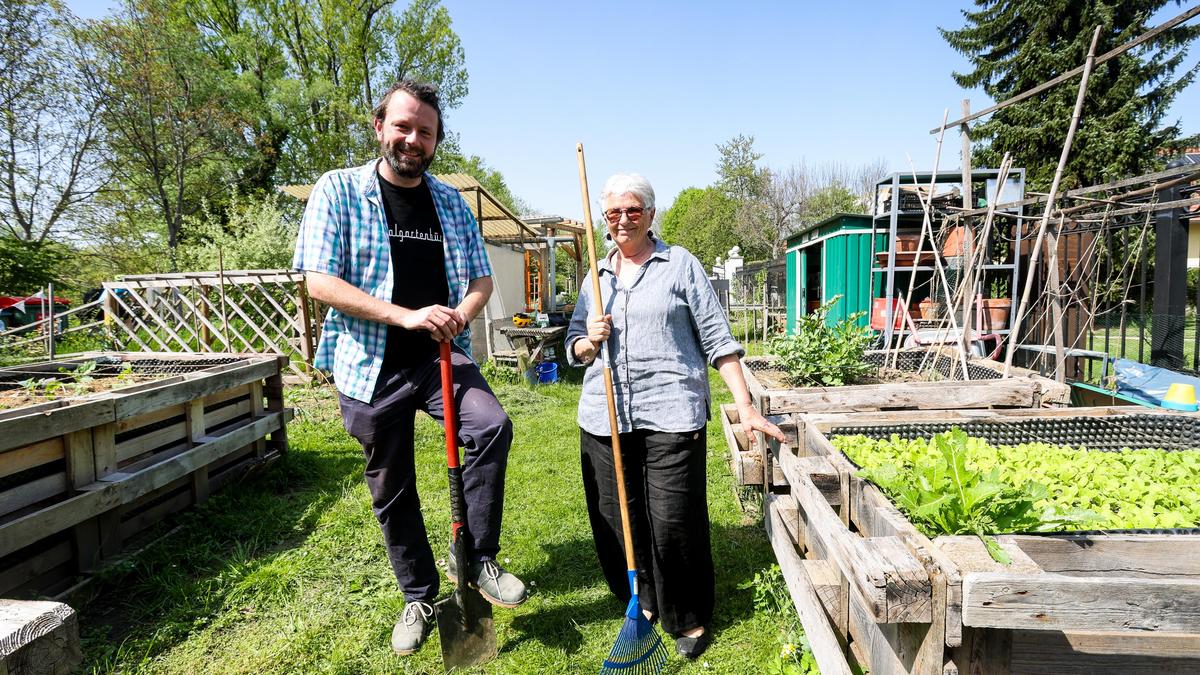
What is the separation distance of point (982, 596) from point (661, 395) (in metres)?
1.27

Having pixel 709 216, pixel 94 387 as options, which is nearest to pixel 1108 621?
pixel 94 387

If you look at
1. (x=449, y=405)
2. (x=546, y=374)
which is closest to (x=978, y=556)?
(x=449, y=405)

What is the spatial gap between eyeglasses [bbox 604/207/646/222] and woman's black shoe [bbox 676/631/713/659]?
5.53 feet

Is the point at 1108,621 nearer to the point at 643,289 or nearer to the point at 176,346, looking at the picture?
the point at 643,289

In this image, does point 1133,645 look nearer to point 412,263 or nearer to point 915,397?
point 915,397

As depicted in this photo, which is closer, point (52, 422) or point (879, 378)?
point (52, 422)

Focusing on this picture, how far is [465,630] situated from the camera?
2342 millimetres

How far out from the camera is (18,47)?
1277 cm

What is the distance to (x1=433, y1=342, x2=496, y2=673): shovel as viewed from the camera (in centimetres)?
232

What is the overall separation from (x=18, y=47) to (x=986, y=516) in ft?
59.9

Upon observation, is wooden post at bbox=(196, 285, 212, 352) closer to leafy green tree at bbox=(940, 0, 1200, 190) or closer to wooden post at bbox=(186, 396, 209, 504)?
wooden post at bbox=(186, 396, 209, 504)

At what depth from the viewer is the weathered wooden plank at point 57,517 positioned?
2494 mm

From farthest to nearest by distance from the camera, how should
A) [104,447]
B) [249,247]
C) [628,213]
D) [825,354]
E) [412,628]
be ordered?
1. [249,247]
2. [825,354]
3. [104,447]
4. [412,628]
5. [628,213]

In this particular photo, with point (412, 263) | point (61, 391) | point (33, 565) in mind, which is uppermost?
point (412, 263)
